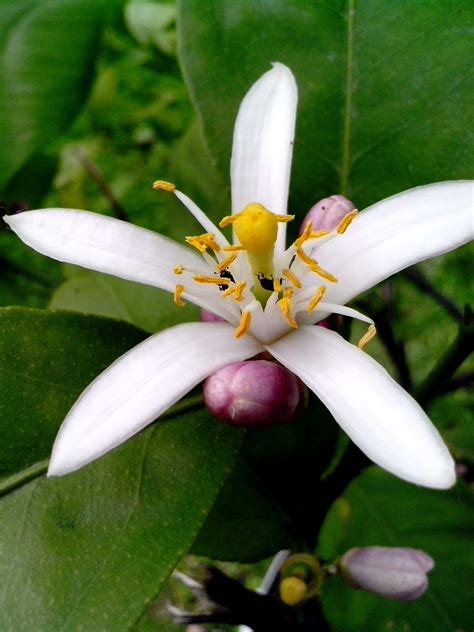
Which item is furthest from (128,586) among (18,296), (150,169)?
(150,169)

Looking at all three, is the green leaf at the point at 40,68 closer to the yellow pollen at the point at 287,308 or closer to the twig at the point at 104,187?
the twig at the point at 104,187

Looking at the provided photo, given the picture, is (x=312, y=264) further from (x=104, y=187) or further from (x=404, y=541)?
(x=104, y=187)

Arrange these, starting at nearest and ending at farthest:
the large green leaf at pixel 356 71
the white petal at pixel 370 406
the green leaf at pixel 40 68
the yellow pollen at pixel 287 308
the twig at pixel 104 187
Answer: the white petal at pixel 370 406 → the yellow pollen at pixel 287 308 → the large green leaf at pixel 356 71 → the green leaf at pixel 40 68 → the twig at pixel 104 187

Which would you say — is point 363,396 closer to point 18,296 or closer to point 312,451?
point 312,451

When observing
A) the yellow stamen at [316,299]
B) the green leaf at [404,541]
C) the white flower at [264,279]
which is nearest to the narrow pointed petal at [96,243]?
the white flower at [264,279]

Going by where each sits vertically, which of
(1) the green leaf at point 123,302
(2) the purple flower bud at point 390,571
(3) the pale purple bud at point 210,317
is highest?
(3) the pale purple bud at point 210,317

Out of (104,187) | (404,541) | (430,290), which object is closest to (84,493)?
(404,541)

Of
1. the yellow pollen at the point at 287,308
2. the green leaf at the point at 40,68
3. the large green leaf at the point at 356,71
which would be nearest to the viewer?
the yellow pollen at the point at 287,308
